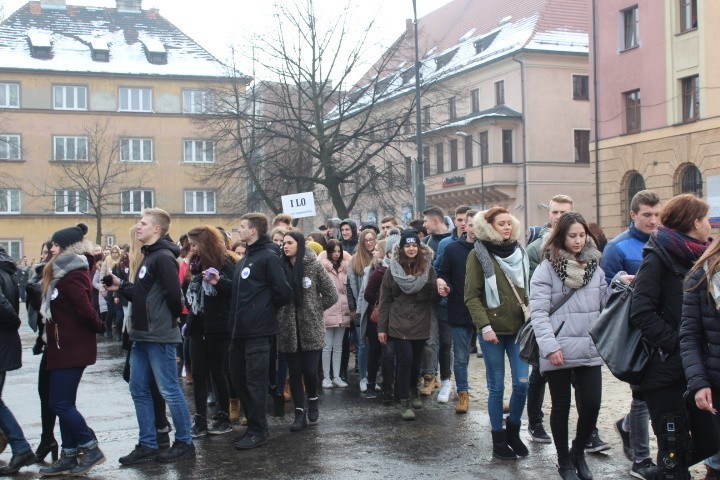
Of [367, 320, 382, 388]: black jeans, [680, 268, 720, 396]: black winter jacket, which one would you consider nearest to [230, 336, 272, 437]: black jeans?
[367, 320, 382, 388]: black jeans

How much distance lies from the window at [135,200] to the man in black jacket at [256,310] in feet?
193

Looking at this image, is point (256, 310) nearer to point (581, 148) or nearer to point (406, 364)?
point (406, 364)

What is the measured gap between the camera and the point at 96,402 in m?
11.7

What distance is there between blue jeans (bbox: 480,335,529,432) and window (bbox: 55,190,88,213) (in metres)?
54.1

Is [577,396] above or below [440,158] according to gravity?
below

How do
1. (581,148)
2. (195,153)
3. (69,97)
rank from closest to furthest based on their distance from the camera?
(581,148) < (69,97) < (195,153)

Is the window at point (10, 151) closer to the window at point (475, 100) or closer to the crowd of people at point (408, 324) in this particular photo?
the window at point (475, 100)

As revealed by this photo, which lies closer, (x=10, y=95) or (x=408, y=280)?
(x=408, y=280)

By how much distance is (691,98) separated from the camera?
1484 inches

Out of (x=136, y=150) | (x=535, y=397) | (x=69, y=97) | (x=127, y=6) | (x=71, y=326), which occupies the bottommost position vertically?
(x=535, y=397)

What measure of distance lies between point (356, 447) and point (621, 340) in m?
3.31

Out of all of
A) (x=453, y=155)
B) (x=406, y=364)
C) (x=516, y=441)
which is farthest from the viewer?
(x=453, y=155)

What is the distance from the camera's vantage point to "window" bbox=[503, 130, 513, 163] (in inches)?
2245

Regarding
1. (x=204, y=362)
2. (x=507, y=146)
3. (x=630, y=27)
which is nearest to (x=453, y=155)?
(x=507, y=146)
